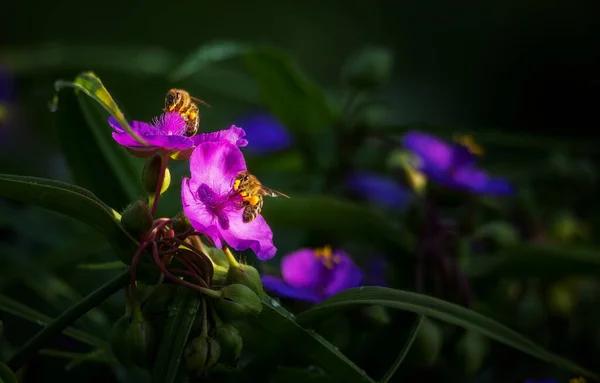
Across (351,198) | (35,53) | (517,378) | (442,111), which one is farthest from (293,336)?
(442,111)

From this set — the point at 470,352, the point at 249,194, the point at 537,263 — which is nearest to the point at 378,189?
the point at 537,263

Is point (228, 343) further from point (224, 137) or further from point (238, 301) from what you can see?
point (224, 137)

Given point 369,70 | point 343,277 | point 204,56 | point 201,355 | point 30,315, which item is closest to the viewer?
point 201,355

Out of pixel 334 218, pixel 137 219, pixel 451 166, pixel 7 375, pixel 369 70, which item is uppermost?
pixel 369 70

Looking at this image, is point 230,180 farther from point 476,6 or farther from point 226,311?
point 476,6

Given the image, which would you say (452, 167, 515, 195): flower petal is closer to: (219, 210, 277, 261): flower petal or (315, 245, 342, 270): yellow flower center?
(315, 245, 342, 270): yellow flower center

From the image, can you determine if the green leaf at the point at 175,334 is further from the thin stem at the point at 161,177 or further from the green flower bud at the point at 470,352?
the green flower bud at the point at 470,352

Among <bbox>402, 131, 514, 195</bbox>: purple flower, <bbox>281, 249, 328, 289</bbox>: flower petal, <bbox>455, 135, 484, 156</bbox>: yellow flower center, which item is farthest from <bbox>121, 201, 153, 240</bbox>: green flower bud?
<bbox>455, 135, 484, 156</bbox>: yellow flower center
